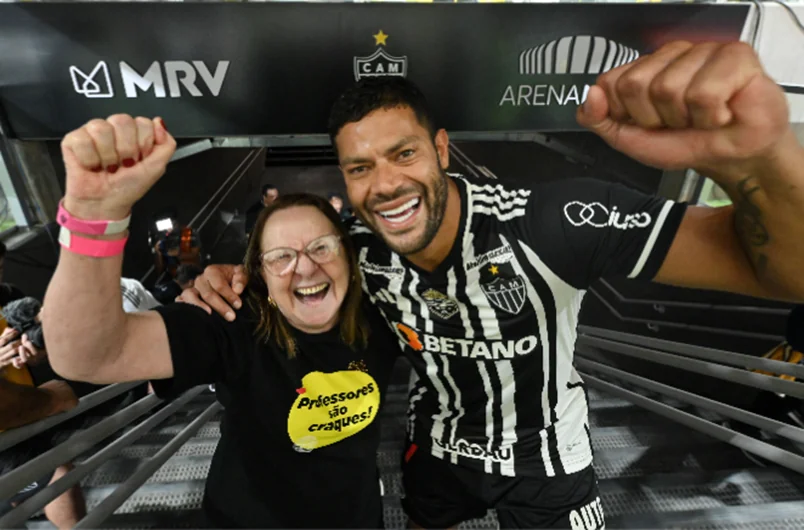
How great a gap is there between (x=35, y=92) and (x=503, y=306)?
3.84m

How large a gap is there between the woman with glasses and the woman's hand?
18cm

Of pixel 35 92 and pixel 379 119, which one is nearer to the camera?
pixel 379 119

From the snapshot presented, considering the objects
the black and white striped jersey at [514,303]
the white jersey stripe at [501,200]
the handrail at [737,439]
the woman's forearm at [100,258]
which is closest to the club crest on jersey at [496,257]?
the black and white striped jersey at [514,303]

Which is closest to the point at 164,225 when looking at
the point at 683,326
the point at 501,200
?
the point at 501,200

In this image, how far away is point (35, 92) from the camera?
3170 mm

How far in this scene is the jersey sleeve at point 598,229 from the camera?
3.99 ft

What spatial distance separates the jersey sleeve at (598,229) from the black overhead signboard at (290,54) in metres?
2.31

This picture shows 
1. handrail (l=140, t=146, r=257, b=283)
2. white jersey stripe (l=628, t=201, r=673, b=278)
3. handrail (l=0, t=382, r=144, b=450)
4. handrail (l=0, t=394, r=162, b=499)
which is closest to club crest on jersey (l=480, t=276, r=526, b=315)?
white jersey stripe (l=628, t=201, r=673, b=278)

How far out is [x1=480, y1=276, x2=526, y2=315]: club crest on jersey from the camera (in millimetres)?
1367

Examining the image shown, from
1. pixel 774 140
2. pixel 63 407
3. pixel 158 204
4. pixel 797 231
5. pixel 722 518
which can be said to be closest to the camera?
pixel 774 140

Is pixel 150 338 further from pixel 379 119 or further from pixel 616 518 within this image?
pixel 616 518

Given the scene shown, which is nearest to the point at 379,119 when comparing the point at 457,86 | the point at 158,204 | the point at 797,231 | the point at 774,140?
the point at 774,140

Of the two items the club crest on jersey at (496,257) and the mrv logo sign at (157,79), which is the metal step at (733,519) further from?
the mrv logo sign at (157,79)

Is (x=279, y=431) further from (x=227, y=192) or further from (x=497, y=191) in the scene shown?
(x=227, y=192)
